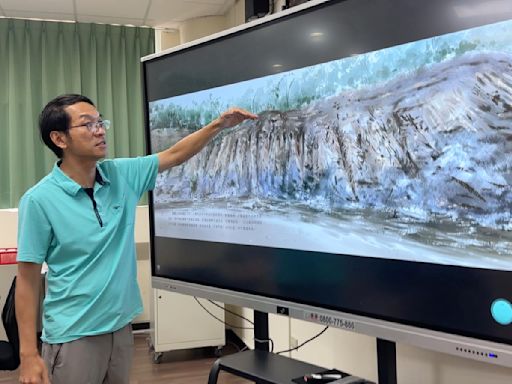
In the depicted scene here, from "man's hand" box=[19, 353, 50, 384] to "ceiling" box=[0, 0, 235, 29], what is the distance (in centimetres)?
282

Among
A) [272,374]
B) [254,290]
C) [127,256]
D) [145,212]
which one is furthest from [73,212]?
[145,212]

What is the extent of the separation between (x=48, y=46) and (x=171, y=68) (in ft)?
7.98

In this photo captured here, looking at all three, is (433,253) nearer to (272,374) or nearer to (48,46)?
(272,374)

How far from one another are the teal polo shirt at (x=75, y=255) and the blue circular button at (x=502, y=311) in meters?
1.20

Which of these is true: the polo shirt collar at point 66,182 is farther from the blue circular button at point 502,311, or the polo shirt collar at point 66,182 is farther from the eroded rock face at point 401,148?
the blue circular button at point 502,311

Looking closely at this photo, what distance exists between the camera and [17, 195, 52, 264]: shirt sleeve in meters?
1.69

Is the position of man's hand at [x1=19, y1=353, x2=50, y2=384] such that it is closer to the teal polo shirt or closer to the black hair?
the teal polo shirt

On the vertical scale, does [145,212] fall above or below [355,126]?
below

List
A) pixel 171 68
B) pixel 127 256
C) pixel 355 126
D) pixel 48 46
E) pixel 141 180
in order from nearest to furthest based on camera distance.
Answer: pixel 355 126 → pixel 127 256 → pixel 141 180 → pixel 171 68 → pixel 48 46

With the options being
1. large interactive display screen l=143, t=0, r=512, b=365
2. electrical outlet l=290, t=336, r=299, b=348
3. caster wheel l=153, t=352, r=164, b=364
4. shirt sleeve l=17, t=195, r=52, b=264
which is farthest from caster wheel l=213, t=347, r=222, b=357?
shirt sleeve l=17, t=195, r=52, b=264

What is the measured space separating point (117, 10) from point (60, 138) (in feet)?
8.13

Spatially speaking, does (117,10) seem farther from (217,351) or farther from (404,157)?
(404,157)

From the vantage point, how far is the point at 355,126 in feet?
Result: 5.41

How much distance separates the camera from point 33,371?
1668 millimetres
